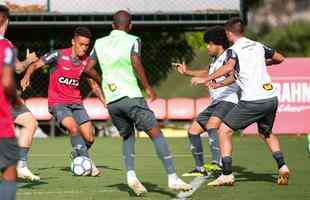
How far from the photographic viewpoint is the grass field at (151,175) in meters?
10.5

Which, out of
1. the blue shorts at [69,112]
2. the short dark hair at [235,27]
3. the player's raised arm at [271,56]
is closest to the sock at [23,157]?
the blue shorts at [69,112]

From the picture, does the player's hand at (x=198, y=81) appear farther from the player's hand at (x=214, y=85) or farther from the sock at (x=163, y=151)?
the sock at (x=163, y=151)

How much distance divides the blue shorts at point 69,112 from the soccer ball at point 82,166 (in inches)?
27.9

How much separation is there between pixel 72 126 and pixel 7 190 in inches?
214

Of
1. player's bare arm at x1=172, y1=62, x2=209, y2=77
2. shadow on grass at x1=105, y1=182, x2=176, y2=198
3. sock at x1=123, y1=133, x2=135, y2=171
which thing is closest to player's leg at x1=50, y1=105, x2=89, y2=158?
shadow on grass at x1=105, y1=182, x2=176, y2=198

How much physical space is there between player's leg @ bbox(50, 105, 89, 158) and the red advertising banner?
933cm

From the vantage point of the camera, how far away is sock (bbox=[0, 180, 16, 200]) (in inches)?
302

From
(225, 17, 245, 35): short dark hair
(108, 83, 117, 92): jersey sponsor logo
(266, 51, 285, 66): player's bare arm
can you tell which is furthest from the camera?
(266, 51, 285, 66): player's bare arm

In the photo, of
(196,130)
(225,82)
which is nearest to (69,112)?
(196,130)

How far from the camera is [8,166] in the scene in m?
7.77

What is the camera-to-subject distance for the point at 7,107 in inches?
306

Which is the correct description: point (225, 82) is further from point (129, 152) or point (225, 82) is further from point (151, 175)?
point (129, 152)

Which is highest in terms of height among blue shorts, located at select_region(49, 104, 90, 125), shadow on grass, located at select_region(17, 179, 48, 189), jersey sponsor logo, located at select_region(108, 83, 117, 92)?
jersey sponsor logo, located at select_region(108, 83, 117, 92)

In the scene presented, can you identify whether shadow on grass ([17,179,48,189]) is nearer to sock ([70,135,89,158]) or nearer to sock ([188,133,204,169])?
sock ([70,135,89,158])
